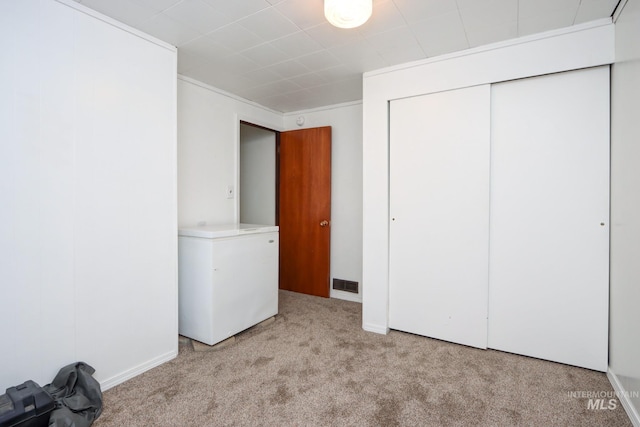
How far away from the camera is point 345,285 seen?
3.66 metres

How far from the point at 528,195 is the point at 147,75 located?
2832 millimetres

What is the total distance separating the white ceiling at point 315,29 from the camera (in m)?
1.81

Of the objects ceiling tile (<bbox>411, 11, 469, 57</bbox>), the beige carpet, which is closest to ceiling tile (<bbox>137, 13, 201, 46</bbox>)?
ceiling tile (<bbox>411, 11, 469, 57</bbox>)

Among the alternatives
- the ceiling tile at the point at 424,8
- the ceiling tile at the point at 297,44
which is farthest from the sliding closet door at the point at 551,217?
the ceiling tile at the point at 297,44

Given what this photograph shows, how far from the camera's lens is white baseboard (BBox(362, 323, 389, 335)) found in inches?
105

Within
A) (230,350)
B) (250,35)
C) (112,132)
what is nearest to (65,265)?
(112,132)

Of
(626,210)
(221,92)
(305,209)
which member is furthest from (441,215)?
(221,92)

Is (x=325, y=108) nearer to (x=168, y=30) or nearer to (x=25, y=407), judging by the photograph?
(x=168, y=30)

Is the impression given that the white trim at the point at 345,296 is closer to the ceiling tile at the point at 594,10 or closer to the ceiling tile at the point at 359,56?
the ceiling tile at the point at 359,56

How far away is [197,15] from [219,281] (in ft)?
6.04

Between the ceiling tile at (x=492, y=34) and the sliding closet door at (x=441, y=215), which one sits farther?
the sliding closet door at (x=441, y=215)

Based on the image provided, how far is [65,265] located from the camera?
1742mm

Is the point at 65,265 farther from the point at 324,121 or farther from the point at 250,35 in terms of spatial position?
the point at 324,121

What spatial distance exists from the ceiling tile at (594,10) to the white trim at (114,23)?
268 centimetres
